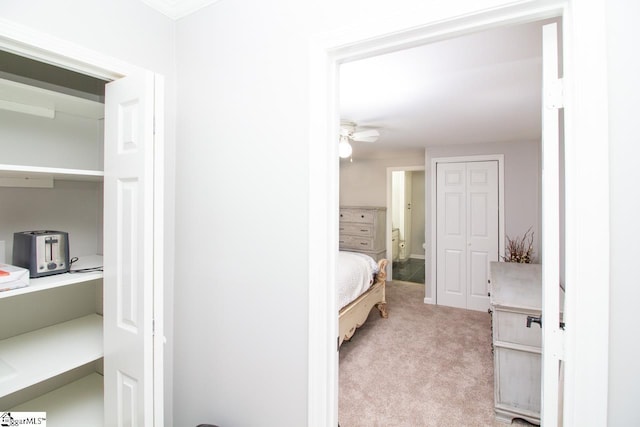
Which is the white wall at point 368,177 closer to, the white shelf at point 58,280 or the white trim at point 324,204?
the white trim at point 324,204

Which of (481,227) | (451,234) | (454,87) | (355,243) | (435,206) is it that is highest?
(454,87)

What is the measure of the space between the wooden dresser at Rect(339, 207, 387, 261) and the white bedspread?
4.94ft

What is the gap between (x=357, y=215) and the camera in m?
5.79

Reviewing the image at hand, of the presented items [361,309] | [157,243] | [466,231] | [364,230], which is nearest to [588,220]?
[157,243]

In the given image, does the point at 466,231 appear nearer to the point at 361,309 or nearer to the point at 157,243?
the point at 361,309

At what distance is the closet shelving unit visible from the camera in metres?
1.29

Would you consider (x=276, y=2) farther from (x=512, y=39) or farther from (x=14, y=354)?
(x=14, y=354)

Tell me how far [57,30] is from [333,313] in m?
1.56

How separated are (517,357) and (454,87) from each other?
6.62 feet

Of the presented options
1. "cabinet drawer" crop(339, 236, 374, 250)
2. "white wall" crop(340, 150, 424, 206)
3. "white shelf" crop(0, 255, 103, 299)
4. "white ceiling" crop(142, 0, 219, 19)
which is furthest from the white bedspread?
"white ceiling" crop(142, 0, 219, 19)

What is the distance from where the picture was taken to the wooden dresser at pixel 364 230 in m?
5.64

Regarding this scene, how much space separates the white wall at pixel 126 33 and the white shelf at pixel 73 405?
1.08ft

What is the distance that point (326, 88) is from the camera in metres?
1.15

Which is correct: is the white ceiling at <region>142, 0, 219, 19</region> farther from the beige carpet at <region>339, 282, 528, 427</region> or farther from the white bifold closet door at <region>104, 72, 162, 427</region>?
the beige carpet at <region>339, 282, 528, 427</region>
